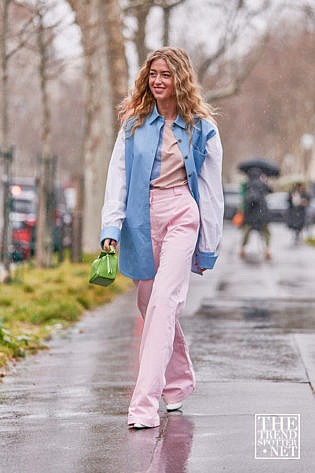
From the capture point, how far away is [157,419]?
241 inches

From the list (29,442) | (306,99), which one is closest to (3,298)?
(29,442)

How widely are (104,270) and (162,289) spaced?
0.30 metres

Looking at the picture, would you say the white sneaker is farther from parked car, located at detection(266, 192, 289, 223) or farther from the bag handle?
parked car, located at detection(266, 192, 289, 223)

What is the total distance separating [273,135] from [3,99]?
6493 centimetres

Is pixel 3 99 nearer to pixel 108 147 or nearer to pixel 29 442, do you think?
pixel 108 147

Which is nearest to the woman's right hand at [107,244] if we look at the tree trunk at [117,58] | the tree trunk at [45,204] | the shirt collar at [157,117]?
the shirt collar at [157,117]

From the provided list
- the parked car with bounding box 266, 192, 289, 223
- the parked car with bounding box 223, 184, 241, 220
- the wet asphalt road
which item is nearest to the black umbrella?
the wet asphalt road

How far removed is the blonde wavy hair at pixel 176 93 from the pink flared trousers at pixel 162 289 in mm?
378

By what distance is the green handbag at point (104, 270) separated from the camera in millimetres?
6219

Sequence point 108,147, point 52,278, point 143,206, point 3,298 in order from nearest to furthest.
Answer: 1. point 143,206
2. point 3,298
3. point 52,278
4. point 108,147

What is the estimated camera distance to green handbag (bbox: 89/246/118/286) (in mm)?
6219

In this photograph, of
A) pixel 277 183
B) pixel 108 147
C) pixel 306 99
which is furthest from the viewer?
pixel 277 183

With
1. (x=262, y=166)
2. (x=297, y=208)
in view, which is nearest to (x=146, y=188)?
(x=262, y=166)

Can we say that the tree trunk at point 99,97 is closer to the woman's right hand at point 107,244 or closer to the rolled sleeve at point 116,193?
the rolled sleeve at point 116,193
